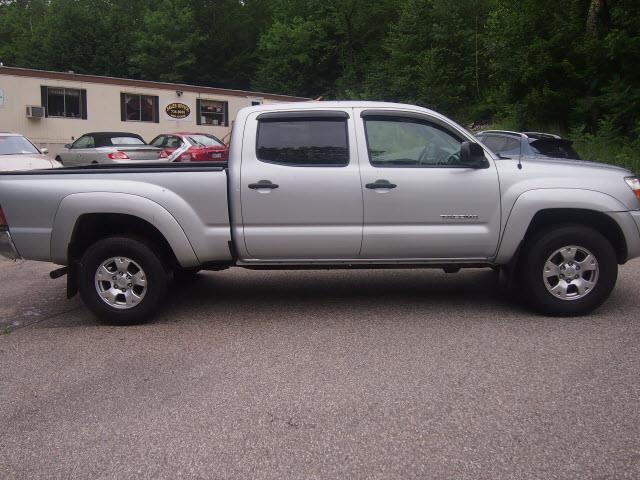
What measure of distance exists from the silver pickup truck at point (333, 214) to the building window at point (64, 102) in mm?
21376

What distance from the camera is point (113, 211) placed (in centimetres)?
568

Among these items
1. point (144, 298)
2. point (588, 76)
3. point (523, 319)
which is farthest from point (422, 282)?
point (588, 76)

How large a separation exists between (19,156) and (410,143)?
33.2 ft

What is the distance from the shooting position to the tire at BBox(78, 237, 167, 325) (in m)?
5.80

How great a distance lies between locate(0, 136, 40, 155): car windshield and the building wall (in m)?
11.1

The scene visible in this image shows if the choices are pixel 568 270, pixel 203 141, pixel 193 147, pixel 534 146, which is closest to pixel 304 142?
pixel 568 270

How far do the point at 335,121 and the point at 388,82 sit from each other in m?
38.9

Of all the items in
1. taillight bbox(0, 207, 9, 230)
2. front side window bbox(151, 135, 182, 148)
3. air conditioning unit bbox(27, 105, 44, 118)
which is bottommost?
taillight bbox(0, 207, 9, 230)

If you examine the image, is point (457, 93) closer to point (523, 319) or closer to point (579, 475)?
point (523, 319)

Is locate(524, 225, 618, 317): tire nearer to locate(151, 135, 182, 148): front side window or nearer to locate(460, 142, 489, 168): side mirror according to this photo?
locate(460, 142, 489, 168): side mirror

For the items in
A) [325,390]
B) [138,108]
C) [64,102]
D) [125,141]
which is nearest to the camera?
[325,390]

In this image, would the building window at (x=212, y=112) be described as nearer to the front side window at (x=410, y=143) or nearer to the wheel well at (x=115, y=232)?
the wheel well at (x=115, y=232)

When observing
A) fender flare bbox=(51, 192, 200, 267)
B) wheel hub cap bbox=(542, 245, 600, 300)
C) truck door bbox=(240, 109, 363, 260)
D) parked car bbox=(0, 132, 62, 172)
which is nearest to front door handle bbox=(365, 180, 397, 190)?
truck door bbox=(240, 109, 363, 260)

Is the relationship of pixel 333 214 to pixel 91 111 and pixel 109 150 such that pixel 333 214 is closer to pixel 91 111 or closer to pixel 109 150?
pixel 109 150
